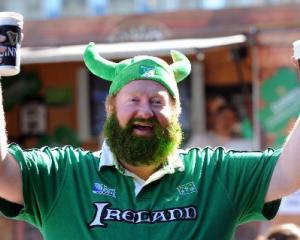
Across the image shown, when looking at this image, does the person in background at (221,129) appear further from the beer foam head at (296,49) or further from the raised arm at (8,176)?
the raised arm at (8,176)

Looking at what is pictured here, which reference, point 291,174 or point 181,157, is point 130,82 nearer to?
point 181,157

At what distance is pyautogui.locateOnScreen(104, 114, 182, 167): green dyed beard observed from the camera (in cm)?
301

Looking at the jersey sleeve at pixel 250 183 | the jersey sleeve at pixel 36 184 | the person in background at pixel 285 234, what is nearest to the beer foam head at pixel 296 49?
the jersey sleeve at pixel 250 183

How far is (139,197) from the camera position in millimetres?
3016

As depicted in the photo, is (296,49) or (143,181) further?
(143,181)

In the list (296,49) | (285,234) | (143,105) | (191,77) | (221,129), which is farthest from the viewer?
(191,77)

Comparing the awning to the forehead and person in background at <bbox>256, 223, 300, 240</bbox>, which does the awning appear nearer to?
person in background at <bbox>256, 223, 300, 240</bbox>

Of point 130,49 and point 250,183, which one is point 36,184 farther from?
point 130,49

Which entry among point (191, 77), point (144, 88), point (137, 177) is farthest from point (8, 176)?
point (191, 77)

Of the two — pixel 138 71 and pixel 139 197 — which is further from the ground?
pixel 138 71

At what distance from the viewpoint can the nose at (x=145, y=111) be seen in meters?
2.98

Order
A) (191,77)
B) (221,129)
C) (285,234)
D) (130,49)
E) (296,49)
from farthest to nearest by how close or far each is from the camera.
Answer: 1. (191,77)
2. (221,129)
3. (130,49)
4. (285,234)
5. (296,49)

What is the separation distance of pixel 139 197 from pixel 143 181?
7cm

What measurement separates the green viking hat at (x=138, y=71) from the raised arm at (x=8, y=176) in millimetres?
474
